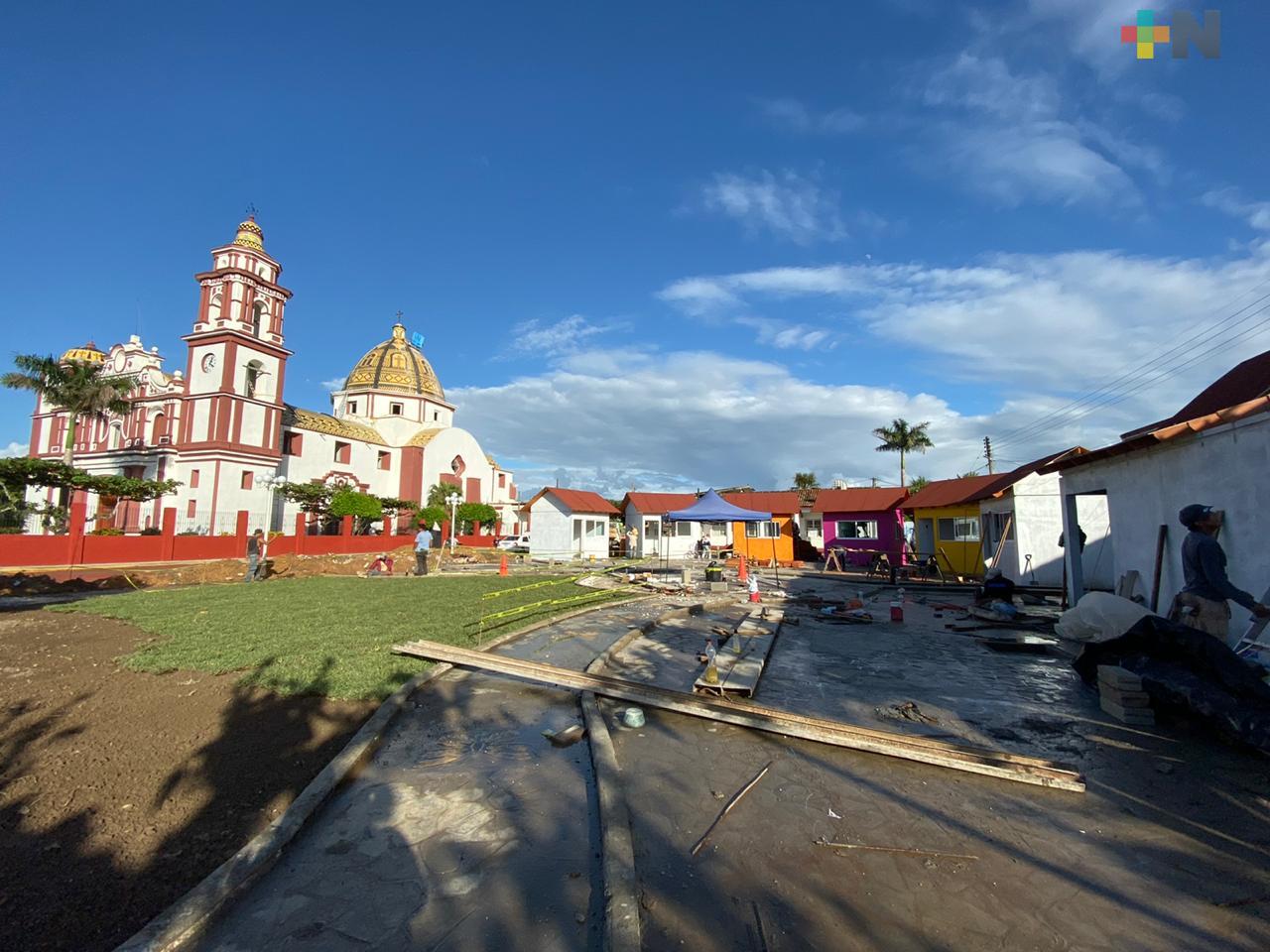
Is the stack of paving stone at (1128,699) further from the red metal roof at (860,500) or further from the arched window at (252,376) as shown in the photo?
the arched window at (252,376)

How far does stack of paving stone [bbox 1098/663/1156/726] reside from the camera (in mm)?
4992

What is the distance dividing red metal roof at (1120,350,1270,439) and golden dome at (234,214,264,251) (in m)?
43.6

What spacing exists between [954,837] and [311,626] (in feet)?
32.3

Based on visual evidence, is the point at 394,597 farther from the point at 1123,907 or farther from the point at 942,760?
the point at 1123,907

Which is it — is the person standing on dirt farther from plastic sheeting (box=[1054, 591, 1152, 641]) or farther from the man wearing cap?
the man wearing cap

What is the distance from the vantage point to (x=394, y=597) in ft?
45.9

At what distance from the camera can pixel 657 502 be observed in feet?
117

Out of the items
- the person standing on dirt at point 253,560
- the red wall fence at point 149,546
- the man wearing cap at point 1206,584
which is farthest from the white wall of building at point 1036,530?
the red wall fence at point 149,546

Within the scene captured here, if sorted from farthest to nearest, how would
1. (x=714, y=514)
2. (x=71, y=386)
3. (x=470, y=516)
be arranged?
(x=470, y=516) → (x=71, y=386) → (x=714, y=514)

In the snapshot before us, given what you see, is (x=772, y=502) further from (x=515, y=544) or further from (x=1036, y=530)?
(x=1036, y=530)

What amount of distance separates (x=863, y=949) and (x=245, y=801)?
384 cm

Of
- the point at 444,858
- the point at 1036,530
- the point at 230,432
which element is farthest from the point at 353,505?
the point at 444,858

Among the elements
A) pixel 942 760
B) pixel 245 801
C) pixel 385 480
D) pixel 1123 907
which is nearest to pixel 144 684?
pixel 245 801

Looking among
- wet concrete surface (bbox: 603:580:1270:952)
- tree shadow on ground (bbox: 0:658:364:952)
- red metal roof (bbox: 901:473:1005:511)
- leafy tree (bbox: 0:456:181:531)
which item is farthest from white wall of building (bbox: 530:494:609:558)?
wet concrete surface (bbox: 603:580:1270:952)
